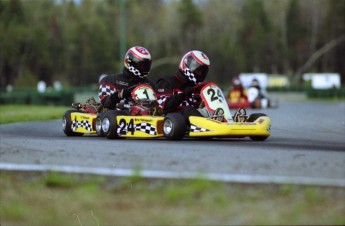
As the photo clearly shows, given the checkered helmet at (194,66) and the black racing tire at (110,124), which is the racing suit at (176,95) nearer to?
the checkered helmet at (194,66)

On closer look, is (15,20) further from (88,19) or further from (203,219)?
(203,219)

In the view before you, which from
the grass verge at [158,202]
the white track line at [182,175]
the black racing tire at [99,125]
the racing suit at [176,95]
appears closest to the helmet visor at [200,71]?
the racing suit at [176,95]

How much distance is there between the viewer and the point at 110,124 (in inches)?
458

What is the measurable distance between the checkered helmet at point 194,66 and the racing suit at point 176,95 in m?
0.10

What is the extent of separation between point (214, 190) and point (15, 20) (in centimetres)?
7879

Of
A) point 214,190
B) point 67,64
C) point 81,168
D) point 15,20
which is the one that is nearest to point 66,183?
point 81,168

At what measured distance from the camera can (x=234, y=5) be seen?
113 meters

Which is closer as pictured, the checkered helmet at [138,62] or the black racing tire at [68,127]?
the checkered helmet at [138,62]

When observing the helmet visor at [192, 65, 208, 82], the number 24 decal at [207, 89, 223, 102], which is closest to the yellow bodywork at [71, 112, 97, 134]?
the helmet visor at [192, 65, 208, 82]

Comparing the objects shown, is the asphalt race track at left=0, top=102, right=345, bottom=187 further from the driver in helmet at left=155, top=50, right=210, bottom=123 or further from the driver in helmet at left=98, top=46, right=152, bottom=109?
the driver in helmet at left=98, top=46, right=152, bottom=109

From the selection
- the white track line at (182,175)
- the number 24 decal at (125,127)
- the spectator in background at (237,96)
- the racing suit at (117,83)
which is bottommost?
the spectator in background at (237,96)

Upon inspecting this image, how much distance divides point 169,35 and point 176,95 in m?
84.7

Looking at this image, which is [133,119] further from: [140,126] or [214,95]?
[214,95]

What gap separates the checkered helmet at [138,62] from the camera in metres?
12.5
